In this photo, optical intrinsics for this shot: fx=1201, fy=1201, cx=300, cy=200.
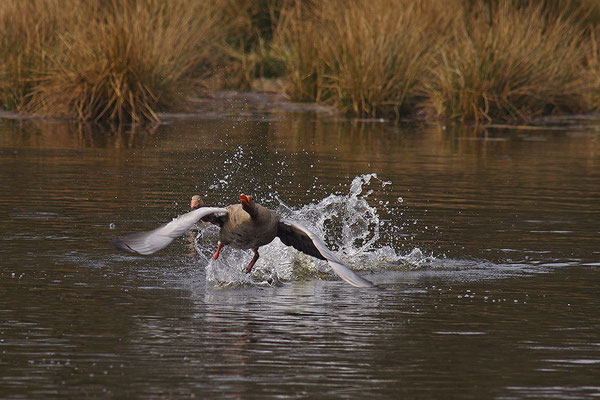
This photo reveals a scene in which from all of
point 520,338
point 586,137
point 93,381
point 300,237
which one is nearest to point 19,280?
point 300,237

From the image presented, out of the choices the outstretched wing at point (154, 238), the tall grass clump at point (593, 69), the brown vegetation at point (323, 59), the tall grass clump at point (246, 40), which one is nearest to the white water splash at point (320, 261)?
the outstretched wing at point (154, 238)

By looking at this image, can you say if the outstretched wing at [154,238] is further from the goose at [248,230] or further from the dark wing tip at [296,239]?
the dark wing tip at [296,239]

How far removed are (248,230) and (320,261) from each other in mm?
961

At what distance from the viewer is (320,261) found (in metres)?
10.5

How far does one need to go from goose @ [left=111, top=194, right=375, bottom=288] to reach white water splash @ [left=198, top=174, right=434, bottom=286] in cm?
20

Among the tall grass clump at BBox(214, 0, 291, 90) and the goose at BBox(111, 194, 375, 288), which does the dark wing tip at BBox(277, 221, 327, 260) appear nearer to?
the goose at BBox(111, 194, 375, 288)

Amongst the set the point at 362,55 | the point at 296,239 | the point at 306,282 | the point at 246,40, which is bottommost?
the point at 306,282

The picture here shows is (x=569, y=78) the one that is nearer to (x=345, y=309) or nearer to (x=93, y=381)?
(x=345, y=309)

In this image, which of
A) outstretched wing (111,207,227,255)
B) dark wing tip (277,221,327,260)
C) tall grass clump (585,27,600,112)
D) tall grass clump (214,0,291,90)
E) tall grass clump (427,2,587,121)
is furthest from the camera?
tall grass clump (214,0,291,90)

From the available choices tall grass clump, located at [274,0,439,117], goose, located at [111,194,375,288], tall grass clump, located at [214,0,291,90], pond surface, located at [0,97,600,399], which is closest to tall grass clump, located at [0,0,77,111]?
tall grass clump, located at [214,0,291,90]

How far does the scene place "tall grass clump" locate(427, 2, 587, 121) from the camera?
24.5m

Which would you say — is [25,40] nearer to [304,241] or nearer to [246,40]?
[246,40]

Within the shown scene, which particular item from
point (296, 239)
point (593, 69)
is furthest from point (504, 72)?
point (296, 239)

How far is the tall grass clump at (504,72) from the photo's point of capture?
24516 mm
